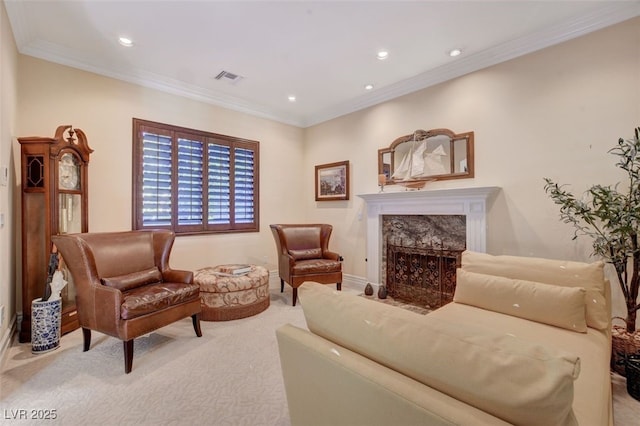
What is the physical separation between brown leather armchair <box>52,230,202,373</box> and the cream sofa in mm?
1683

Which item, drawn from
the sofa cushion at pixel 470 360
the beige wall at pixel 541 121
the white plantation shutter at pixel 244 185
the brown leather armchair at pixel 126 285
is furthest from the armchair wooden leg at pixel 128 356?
the beige wall at pixel 541 121

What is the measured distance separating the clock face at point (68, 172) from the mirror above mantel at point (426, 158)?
370 cm

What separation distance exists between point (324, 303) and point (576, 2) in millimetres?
3400

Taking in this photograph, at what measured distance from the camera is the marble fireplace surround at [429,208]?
328cm

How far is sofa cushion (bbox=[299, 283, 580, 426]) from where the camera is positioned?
0.68m

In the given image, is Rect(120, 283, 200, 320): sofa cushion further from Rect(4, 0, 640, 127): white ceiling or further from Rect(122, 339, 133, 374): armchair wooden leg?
Rect(4, 0, 640, 127): white ceiling

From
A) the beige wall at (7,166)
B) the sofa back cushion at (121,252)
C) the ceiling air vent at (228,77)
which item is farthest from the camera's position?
the ceiling air vent at (228,77)

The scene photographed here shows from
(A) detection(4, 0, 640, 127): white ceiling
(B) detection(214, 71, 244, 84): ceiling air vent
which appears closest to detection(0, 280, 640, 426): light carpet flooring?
(A) detection(4, 0, 640, 127): white ceiling

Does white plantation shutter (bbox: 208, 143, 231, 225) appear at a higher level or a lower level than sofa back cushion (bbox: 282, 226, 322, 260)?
higher

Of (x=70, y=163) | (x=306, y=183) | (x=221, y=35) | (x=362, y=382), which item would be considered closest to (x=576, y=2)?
(x=221, y=35)

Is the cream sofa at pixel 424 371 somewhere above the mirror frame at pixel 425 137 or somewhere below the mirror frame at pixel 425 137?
below

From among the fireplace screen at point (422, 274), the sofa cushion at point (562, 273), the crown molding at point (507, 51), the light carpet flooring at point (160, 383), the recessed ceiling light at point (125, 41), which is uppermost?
the recessed ceiling light at point (125, 41)

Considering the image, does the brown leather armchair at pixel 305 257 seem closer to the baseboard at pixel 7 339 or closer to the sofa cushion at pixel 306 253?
the sofa cushion at pixel 306 253

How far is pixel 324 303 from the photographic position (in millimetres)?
1185
